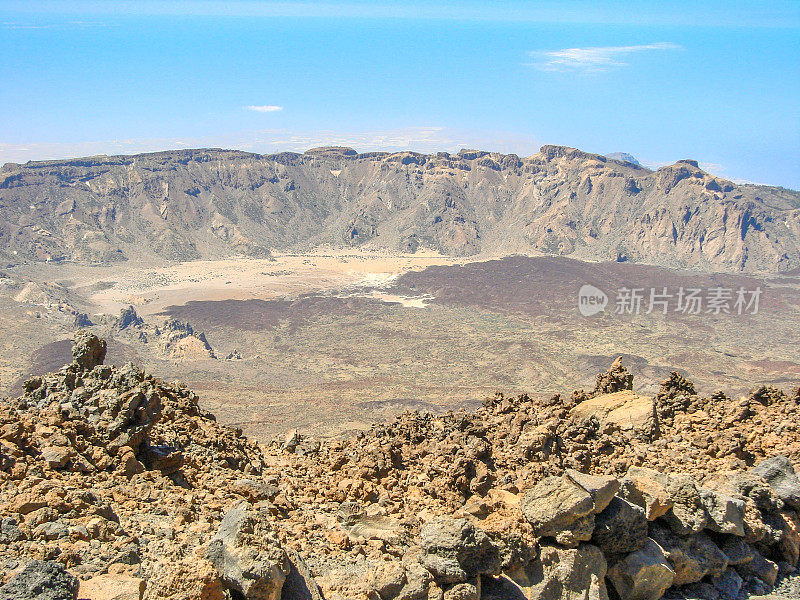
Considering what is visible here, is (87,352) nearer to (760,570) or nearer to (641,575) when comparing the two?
(641,575)

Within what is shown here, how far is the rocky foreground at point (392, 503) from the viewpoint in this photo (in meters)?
6.65

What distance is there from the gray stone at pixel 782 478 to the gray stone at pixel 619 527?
3906 millimetres

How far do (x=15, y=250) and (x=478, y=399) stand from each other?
375 ft

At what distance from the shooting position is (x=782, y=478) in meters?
11.5

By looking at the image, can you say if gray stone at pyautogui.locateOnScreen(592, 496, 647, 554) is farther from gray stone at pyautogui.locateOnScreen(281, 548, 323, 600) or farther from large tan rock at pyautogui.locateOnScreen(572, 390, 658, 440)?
large tan rock at pyautogui.locateOnScreen(572, 390, 658, 440)

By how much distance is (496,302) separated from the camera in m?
97.8

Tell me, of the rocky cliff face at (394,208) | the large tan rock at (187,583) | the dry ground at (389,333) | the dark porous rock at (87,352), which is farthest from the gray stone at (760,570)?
the rocky cliff face at (394,208)

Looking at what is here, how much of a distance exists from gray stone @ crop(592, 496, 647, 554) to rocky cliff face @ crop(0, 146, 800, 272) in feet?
432

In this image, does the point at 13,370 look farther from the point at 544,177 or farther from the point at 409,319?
the point at 544,177

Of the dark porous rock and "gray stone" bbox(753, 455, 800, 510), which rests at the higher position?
the dark porous rock

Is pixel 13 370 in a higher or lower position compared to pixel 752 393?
lower

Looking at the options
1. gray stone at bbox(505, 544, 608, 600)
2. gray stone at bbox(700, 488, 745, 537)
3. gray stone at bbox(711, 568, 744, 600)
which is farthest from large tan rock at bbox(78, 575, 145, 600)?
gray stone at bbox(711, 568, 744, 600)

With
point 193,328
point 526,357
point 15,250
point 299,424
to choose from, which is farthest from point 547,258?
point 15,250

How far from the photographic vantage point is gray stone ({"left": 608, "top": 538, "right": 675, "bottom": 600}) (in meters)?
8.99
